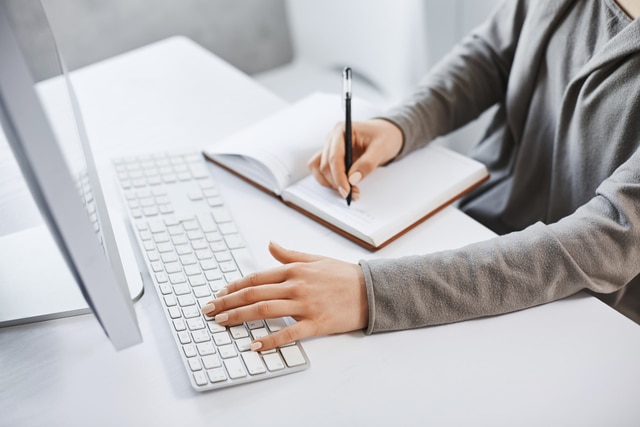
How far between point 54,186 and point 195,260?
0.38 meters

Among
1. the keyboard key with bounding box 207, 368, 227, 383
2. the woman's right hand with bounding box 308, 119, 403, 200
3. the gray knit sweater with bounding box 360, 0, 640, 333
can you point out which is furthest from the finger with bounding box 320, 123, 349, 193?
the keyboard key with bounding box 207, 368, 227, 383

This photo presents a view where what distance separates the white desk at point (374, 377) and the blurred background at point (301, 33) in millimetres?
1059

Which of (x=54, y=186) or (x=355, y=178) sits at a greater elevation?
(x=54, y=186)

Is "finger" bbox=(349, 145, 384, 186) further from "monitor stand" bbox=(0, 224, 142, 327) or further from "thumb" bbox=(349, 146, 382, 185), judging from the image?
"monitor stand" bbox=(0, 224, 142, 327)

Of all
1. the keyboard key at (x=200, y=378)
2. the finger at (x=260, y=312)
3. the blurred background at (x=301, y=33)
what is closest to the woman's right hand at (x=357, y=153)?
the finger at (x=260, y=312)

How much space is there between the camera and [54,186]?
523 mm

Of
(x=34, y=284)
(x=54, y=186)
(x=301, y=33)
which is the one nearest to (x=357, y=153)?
(x=34, y=284)

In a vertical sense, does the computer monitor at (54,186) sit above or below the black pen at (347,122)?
above

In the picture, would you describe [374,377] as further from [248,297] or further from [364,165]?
[364,165]

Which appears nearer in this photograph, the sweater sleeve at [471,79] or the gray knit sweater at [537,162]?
the gray knit sweater at [537,162]

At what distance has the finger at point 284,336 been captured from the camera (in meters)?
0.76

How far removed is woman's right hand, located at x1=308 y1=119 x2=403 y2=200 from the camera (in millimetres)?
958

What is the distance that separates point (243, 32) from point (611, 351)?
188 centimetres

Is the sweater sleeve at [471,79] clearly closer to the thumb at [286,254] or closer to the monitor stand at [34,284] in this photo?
the thumb at [286,254]
